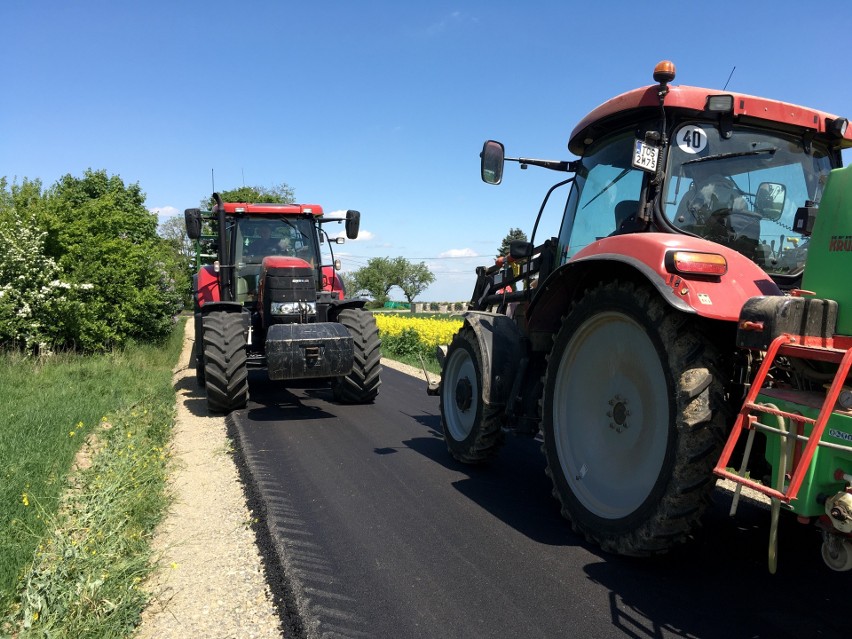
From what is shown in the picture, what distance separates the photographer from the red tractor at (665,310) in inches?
115

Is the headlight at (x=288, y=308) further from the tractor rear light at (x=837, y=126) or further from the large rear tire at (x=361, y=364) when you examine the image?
the tractor rear light at (x=837, y=126)

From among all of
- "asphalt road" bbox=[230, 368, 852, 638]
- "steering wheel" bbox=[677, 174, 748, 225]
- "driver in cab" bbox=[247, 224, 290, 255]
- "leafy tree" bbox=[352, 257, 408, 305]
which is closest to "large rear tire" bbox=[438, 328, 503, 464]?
"asphalt road" bbox=[230, 368, 852, 638]

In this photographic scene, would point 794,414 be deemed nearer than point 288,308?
Yes

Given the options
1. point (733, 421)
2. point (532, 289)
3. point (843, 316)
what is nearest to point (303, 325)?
point (532, 289)

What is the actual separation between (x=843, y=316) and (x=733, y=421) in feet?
2.28

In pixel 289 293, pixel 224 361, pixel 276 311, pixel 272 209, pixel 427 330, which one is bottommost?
pixel 427 330

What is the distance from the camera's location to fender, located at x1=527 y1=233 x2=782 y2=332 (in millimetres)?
2980

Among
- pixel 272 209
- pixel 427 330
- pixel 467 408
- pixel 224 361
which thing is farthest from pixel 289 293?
pixel 427 330

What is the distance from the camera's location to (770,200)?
12.6 ft

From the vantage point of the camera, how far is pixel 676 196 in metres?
3.77

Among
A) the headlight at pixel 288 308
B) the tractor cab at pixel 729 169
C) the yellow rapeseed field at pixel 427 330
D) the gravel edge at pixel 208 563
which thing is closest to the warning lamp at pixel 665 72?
the tractor cab at pixel 729 169

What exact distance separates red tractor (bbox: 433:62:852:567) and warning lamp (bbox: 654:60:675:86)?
0.01 m

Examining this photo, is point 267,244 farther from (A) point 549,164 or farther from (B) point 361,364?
(A) point 549,164

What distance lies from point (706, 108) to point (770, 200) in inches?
27.9
